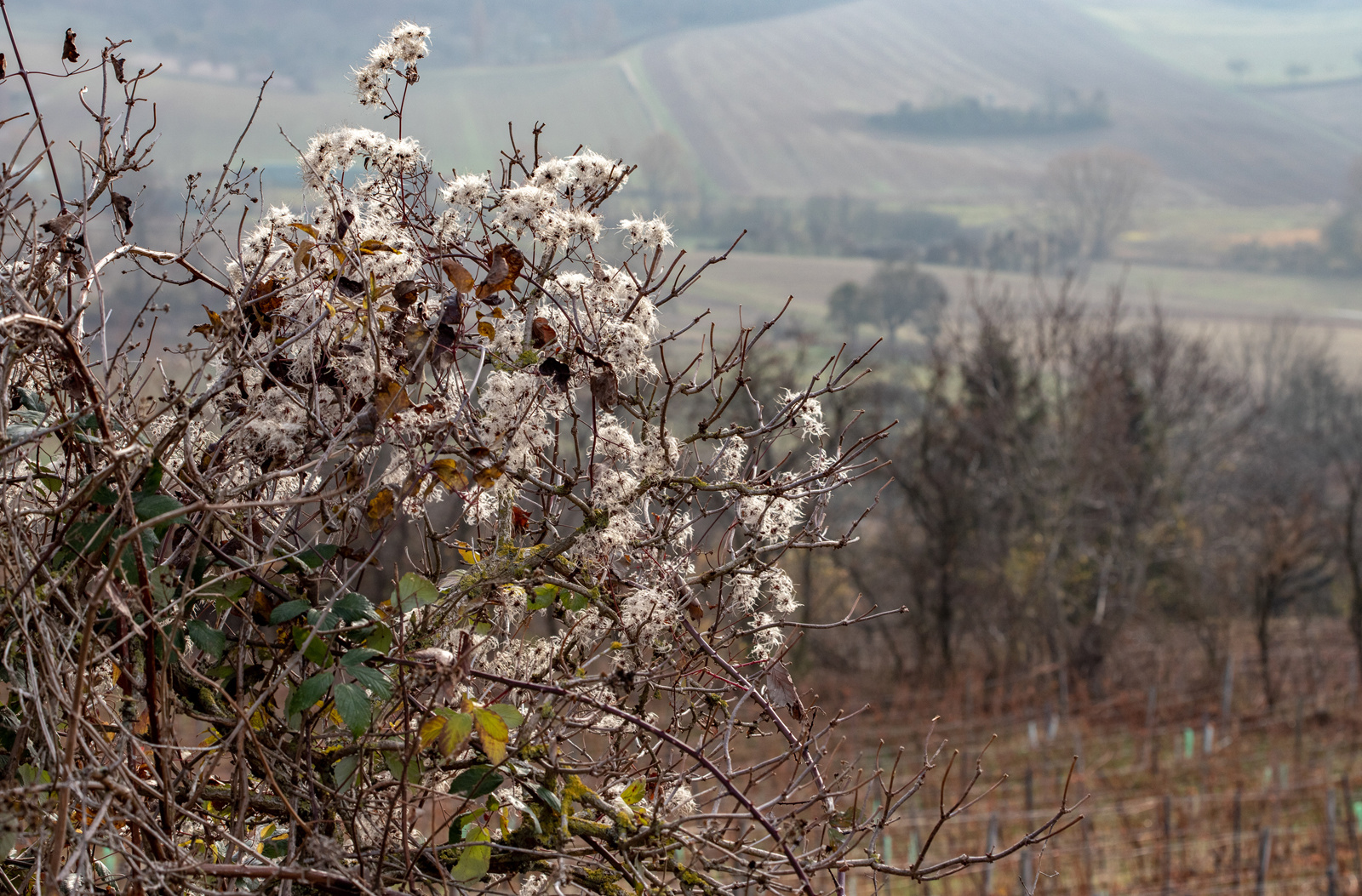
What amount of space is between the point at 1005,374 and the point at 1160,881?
11.7 m

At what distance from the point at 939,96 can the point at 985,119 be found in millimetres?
5547

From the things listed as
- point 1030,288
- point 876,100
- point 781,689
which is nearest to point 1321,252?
point 876,100

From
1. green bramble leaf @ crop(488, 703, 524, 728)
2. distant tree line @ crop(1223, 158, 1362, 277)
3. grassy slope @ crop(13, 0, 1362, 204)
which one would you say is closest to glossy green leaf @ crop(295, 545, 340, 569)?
green bramble leaf @ crop(488, 703, 524, 728)

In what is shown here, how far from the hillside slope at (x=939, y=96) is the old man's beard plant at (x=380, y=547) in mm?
81532

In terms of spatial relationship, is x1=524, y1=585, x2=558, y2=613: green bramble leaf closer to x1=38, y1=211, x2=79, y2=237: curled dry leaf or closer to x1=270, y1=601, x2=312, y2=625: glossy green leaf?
x1=270, y1=601, x2=312, y2=625: glossy green leaf

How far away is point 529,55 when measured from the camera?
3669 inches

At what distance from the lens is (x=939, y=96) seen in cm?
10406

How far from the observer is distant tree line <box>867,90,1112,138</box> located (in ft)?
332

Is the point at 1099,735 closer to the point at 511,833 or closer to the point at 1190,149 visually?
the point at 511,833

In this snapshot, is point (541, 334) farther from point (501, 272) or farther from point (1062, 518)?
point (1062, 518)

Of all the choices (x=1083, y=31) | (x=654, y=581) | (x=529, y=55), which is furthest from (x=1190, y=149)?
(x=654, y=581)

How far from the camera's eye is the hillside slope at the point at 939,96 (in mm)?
89812

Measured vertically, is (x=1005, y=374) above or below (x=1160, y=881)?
above

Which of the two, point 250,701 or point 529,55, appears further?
point 529,55
